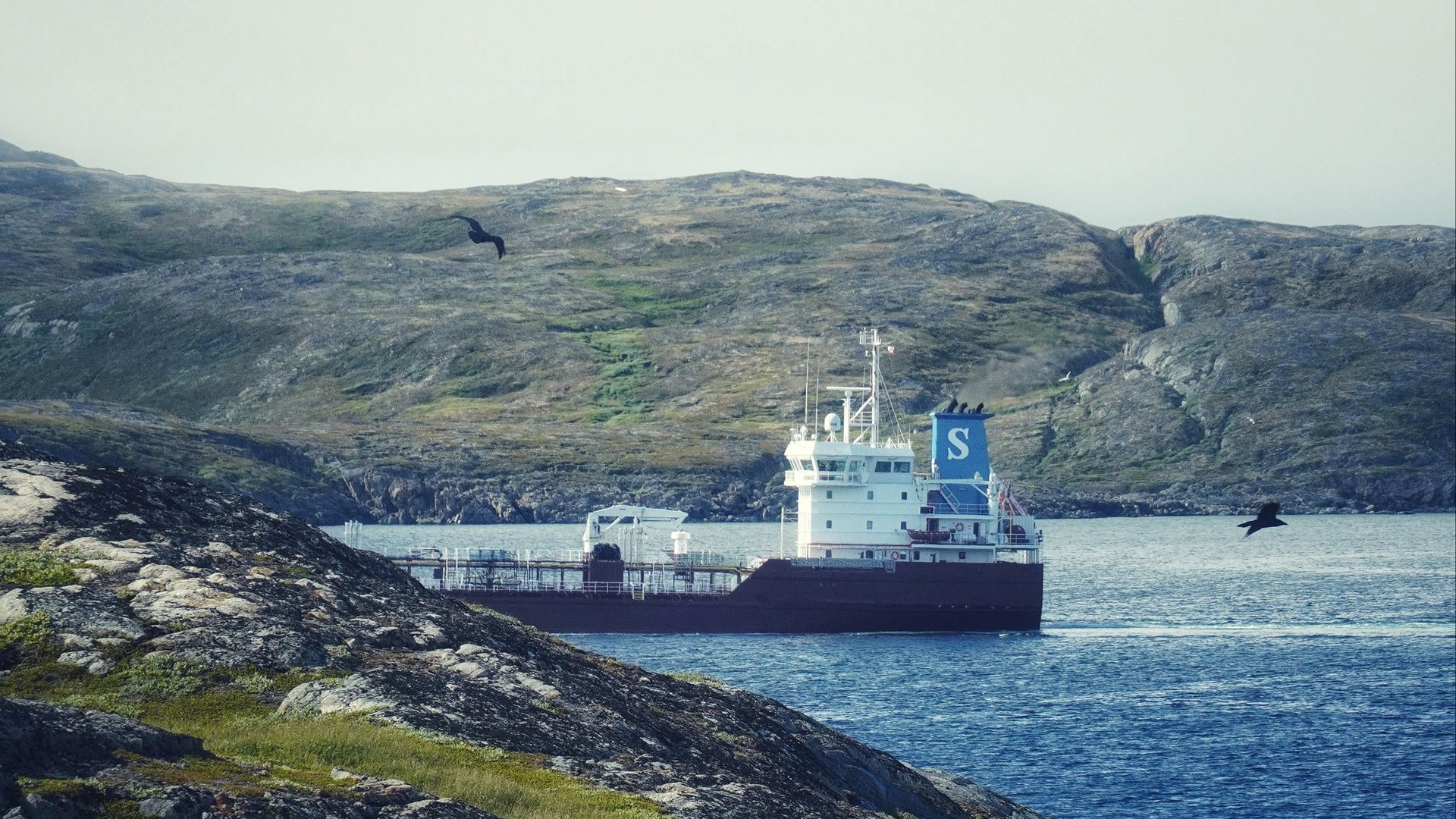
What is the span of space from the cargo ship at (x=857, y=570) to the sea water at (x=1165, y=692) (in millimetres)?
1120

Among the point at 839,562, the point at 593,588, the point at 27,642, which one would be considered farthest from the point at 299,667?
the point at 593,588

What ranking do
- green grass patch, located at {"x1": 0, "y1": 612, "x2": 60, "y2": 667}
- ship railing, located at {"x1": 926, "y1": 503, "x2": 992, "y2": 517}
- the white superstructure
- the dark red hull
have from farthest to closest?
ship railing, located at {"x1": 926, "y1": 503, "x2": 992, "y2": 517}
the white superstructure
the dark red hull
green grass patch, located at {"x1": 0, "y1": 612, "x2": 60, "y2": 667}

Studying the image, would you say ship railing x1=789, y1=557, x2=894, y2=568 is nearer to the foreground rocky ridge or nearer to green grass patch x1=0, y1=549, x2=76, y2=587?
the foreground rocky ridge

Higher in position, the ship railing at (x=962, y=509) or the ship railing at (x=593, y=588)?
the ship railing at (x=962, y=509)

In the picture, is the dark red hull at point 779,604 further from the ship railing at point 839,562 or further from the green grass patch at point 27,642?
the green grass patch at point 27,642

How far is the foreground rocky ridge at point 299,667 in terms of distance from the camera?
11727 mm

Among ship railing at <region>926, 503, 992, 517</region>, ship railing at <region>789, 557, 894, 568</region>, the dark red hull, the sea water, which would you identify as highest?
ship railing at <region>926, 503, 992, 517</region>

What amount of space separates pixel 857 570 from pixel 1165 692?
1556 cm

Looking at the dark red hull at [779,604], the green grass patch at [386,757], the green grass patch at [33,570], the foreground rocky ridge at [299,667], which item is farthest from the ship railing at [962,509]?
the green grass patch at [386,757]

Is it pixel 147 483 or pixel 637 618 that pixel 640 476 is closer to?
pixel 637 618

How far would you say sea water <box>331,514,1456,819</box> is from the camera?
140 feet

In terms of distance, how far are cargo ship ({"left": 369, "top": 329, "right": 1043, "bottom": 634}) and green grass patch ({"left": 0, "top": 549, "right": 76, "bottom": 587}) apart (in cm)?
5429

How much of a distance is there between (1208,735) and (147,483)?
133ft

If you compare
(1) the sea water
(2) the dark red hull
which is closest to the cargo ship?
(2) the dark red hull
